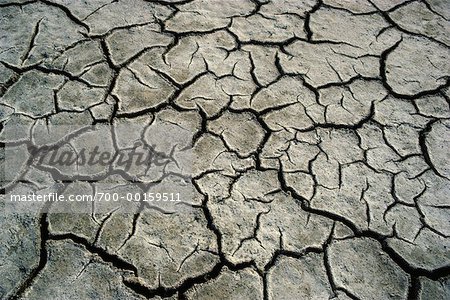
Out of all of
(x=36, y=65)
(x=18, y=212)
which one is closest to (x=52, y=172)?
(x=18, y=212)

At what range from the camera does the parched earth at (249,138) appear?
6.89 ft

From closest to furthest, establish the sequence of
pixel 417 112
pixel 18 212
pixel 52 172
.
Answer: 1. pixel 18 212
2. pixel 52 172
3. pixel 417 112

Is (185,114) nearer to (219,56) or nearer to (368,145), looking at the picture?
(219,56)

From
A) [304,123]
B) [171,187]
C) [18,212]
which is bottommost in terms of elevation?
[18,212]

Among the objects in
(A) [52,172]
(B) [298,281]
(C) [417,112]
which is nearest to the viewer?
(B) [298,281]

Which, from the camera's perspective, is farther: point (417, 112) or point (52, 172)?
point (417, 112)

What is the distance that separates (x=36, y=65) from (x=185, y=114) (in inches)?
37.5

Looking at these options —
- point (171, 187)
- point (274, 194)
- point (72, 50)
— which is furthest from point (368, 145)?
point (72, 50)

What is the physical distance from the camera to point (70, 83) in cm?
276

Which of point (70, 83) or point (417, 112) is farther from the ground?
point (417, 112)

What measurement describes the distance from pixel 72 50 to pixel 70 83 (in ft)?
0.92

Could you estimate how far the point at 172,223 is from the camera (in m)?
2.25

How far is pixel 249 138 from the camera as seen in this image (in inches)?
101

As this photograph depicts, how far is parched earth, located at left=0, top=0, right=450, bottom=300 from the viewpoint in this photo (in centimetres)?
210
